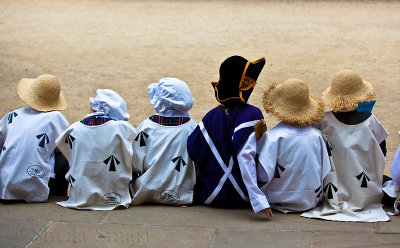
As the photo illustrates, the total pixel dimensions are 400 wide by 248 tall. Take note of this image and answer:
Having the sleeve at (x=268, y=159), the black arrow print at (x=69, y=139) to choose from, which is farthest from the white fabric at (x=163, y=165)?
the sleeve at (x=268, y=159)

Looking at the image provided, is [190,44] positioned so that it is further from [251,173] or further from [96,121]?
[251,173]

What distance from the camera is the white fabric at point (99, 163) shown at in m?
4.61

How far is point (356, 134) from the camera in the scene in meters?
4.53

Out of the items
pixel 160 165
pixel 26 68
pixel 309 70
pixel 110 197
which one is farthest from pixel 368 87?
pixel 26 68

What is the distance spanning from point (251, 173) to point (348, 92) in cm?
93

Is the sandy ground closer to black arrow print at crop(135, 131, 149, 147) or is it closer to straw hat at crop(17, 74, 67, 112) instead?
straw hat at crop(17, 74, 67, 112)

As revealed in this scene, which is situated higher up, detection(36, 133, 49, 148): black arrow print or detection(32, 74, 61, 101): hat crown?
detection(32, 74, 61, 101): hat crown

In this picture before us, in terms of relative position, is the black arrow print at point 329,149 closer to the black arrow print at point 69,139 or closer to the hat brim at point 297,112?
the hat brim at point 297,112

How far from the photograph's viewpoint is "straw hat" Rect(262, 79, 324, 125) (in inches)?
175

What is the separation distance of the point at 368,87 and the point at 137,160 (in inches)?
68.9

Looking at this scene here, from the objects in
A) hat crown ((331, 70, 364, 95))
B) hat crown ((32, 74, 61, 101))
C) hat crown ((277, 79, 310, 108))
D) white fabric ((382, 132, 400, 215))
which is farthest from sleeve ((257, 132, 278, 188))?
hat crown ((32, 74, 61, 101))

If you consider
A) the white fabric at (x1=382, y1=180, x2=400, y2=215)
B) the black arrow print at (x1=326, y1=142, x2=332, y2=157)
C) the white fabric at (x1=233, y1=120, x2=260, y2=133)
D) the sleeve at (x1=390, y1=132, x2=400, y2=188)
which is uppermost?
the white fabric at (x1=233, y1=120, x2=260, y2=133)

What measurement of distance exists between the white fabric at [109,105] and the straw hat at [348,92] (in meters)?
1.51

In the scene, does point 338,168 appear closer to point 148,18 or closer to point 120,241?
point 120,241
